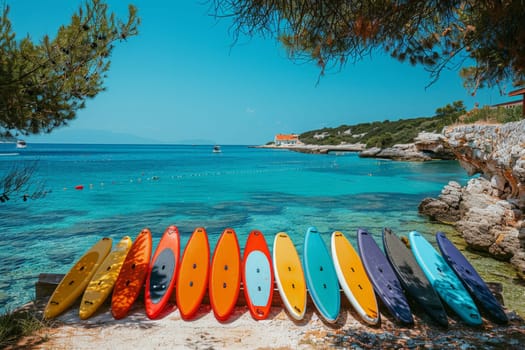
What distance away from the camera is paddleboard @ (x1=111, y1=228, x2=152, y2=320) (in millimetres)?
4191

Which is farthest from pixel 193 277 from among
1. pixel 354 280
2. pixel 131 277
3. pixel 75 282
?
pixel 354 280

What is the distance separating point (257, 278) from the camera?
15.3 ft

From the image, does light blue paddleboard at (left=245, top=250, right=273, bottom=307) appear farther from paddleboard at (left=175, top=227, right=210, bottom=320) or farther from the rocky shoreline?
the rocky shoreline

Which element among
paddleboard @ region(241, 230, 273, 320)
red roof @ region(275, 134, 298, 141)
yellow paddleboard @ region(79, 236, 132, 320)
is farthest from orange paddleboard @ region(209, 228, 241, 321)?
red roof @ region(275, 134, 298, 141)

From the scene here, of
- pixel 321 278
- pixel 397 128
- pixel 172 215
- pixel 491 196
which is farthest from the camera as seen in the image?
pixel 397 128

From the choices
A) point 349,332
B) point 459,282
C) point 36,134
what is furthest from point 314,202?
point 36,134

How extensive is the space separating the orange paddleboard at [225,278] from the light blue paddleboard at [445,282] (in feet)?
9.19

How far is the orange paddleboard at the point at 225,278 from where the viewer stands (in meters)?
4.20

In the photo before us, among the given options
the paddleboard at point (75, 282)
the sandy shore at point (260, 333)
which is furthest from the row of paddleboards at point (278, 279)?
the sandy shore at point (260, 333)

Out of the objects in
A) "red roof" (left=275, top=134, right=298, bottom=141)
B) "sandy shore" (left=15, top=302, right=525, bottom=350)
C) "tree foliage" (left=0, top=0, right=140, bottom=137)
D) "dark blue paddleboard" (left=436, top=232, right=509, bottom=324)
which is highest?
"red roof" (left=275, top=134, right=298, bottom=141)

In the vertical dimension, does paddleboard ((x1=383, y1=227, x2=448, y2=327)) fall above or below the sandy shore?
above

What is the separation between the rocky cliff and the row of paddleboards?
291 centimetres

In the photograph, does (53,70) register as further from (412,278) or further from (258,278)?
(412,278)

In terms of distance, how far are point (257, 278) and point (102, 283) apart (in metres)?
2.12
